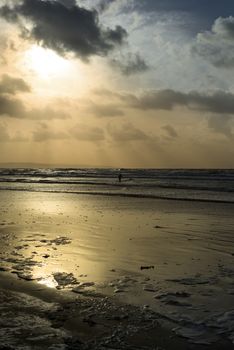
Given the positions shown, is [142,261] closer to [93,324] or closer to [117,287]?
[117,287]

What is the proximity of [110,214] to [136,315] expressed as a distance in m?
14.1

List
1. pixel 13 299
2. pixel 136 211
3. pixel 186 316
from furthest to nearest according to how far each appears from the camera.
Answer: pixel 136 211
pixel 13 299
pixel 186 316

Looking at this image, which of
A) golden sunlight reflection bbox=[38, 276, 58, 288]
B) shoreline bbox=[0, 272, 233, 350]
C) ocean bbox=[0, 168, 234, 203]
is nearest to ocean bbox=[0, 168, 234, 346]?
golden sunlight reflection bbox=[38, 276, 58, 288]

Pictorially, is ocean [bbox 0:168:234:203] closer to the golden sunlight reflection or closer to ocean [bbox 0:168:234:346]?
ocean [bbox 0:168:234:346]

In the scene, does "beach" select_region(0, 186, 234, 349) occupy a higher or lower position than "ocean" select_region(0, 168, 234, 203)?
lower

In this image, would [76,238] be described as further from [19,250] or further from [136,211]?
[136,211]

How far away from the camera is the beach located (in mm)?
5895

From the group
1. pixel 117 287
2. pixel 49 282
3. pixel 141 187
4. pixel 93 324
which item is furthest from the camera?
pixel 141 187

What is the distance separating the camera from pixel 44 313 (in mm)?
6676

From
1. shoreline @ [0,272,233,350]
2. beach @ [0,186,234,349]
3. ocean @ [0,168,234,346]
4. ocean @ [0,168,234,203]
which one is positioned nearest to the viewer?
shoreline @ [0,272,233,350]

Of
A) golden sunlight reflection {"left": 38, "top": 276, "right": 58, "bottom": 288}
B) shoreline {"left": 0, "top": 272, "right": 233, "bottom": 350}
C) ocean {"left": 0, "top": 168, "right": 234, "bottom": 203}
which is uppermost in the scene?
ocean {"left": 0, "top": 168, "right": 234, "bottom": 203}

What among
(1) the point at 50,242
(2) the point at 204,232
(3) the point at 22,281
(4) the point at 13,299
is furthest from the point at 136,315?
(2) the point at 204,232

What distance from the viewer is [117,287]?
26.8 ft

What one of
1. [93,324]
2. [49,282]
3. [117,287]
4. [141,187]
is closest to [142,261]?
[117,287]
